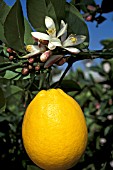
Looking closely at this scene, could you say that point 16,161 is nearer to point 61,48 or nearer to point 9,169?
point 9,169

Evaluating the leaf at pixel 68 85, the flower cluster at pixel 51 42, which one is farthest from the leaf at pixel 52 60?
the leaf at pixel 68 85

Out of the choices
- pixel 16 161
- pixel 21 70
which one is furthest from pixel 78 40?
pixel 16 161

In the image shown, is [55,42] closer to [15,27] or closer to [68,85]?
[15,27]

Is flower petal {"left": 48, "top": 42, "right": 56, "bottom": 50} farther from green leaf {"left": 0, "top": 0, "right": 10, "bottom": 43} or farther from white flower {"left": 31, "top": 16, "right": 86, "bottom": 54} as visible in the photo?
green leaf {"left": 0, "top": 0, "right": 10, "bottom": 43}

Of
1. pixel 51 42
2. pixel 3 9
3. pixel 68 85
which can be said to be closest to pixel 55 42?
pixel 51 42

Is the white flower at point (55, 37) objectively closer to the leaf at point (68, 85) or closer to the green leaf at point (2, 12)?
the green leaf at point (2, 12)

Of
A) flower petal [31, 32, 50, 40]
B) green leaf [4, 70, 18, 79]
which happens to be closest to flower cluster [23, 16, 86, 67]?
flower petal [31, 32, 50, 40]
